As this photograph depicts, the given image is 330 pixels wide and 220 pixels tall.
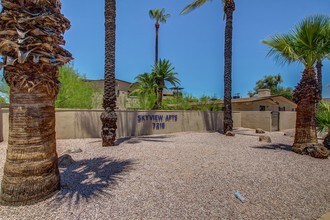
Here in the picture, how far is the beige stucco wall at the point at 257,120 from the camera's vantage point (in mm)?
21188

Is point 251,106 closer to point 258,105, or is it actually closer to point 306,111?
point 258,105

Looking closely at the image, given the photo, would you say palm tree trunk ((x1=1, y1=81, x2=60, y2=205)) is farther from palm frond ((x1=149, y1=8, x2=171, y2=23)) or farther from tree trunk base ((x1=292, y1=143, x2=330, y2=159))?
palm frond ((x1=149, y1=8, x2=171, y2=23))

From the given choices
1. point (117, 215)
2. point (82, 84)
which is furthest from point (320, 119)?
point (82, 84)

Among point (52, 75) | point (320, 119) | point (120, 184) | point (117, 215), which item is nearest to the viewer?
point (117, 215)

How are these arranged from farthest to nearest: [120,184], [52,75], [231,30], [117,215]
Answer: [231,30] < [120,184] < [52,75] < [117,215]

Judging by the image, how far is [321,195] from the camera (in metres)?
4.90

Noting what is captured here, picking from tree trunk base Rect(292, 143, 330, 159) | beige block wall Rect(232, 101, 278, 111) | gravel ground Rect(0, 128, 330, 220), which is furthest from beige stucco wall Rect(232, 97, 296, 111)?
gravel ground Rect(0, 128, 330, 220)

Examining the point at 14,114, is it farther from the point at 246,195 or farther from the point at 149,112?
the point at 149,112

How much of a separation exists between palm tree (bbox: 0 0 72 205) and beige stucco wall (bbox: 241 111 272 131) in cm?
2074

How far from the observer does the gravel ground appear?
12.9 ft

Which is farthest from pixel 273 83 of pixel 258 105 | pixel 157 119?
pixel 157 119

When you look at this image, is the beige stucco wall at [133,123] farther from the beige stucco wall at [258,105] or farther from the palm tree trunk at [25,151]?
the palm tree trunk at [25,151]

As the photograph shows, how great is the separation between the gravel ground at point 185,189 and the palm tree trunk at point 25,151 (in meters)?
0.26

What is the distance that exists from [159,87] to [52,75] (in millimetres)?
21852
